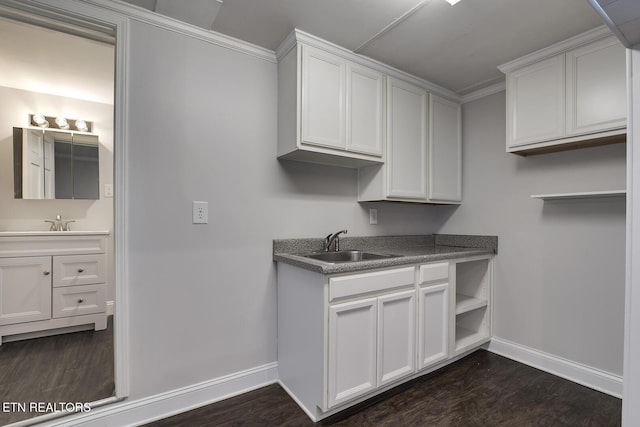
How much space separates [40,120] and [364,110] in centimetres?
318

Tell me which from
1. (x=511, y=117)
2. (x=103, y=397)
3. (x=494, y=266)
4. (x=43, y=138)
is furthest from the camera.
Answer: (x=43, y=138)

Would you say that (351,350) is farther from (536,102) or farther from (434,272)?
(536,102)

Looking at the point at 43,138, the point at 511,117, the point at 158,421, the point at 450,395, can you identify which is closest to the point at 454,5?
the point at 511,117

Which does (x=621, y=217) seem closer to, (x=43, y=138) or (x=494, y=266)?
(x=494, y=266)

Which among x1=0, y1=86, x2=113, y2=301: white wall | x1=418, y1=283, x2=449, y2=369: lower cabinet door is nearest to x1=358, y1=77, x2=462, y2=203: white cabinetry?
x1=418, y1=283, x2=449, y2=369: lower cabinet door

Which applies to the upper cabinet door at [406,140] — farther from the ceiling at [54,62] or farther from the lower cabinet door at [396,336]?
the ceiling at [54,62]

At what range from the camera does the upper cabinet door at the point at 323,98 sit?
1.81m

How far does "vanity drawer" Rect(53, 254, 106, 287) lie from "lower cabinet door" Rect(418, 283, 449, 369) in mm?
2925

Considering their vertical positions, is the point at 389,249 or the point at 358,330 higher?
the point at 389,249

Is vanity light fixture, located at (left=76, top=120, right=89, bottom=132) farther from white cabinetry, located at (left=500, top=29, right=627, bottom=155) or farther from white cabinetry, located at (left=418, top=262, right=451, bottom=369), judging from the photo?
white cabinetry, located at (left=500, top=29, right=627, bottom=155)

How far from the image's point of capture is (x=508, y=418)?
5.41 feet

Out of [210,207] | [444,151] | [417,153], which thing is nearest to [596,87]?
[444,151]

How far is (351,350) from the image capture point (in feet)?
5.38

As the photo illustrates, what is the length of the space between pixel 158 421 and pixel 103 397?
367mm
